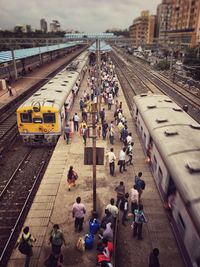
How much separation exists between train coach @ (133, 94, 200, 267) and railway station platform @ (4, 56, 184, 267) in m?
0.76

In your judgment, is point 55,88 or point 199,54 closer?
point 55,88

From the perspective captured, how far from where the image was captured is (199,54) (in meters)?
45.4

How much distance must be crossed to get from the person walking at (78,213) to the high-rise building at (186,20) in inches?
3063

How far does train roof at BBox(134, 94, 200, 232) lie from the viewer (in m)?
7.41

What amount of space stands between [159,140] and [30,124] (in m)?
8.95

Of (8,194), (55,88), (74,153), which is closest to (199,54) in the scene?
(55,88)

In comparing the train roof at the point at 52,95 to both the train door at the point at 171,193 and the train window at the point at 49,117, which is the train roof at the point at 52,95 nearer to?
the train window at the point at 49,117

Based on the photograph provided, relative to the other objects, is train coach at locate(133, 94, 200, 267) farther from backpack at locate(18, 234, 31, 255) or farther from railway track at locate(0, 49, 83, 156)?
railway track at locate(0, 49, 83, 156)

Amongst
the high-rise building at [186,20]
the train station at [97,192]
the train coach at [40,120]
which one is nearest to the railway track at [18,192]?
the train station at [97,192]

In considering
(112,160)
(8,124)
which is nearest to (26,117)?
(8,124)

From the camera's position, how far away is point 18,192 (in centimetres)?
1251

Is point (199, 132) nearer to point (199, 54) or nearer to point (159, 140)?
point (159, 140)

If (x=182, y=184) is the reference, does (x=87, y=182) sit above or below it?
below

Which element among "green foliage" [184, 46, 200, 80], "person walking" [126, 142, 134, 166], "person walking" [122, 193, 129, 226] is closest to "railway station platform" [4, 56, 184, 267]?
"person walking" [122, 193, 129, 226]
